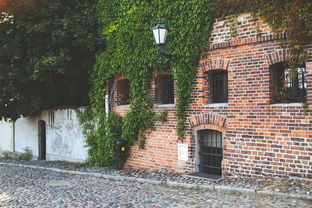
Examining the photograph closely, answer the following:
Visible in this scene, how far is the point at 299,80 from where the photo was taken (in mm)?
8156

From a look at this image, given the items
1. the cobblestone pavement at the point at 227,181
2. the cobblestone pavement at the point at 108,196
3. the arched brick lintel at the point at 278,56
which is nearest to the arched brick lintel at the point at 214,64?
the arched brick lintel at the point at 278,56

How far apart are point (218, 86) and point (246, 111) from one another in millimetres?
1281

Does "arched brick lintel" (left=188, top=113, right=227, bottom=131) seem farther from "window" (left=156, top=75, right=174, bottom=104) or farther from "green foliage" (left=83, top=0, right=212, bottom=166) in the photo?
"window" (left=156, top=75, right=174, bottom=104)

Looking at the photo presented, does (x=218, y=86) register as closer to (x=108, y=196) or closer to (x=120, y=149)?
(x=120, y=149)

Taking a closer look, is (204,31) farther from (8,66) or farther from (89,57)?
(8,66)

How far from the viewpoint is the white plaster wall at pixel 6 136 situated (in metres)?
18.4

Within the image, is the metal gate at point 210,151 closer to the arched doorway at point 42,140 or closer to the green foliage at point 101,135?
the green foliage at point 101,135

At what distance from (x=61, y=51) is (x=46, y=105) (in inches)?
139

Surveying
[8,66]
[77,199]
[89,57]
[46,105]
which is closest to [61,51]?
[89,57]

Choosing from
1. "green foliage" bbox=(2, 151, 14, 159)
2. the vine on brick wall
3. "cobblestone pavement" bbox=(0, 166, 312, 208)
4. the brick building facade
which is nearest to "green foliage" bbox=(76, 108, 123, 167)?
the vine on brick wall

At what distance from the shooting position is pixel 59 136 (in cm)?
1516

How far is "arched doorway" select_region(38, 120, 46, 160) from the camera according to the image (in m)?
16.5

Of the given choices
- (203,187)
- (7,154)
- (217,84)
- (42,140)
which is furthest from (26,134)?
(203,187)

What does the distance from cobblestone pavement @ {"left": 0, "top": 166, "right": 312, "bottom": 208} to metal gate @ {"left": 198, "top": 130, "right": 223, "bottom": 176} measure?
1554 mm
